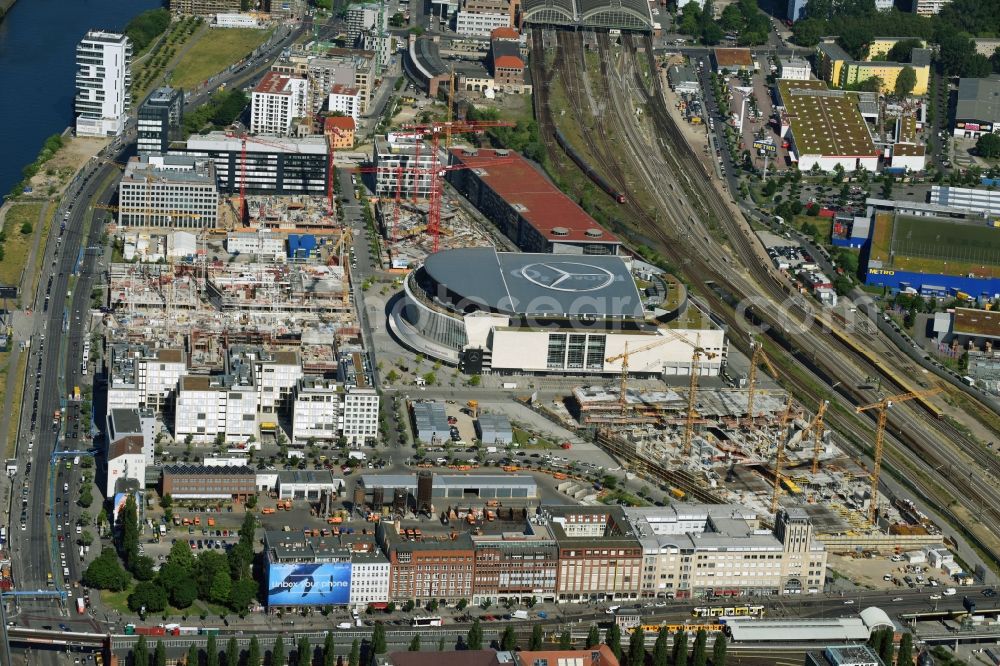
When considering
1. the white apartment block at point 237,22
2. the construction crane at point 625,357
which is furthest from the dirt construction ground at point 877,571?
the white apartment block at point 237,22

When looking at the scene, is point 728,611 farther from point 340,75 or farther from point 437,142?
point 340,75

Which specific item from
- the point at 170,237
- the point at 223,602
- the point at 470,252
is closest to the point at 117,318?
the point at 170,237

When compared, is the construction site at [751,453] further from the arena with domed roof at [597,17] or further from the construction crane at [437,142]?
the arena with domed roof at [597,17]

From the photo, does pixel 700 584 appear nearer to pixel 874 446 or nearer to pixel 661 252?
pixel 874 446

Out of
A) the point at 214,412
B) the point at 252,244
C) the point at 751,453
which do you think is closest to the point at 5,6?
the point at 252,244

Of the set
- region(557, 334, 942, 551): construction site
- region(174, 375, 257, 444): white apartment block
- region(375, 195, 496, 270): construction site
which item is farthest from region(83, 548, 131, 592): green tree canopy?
region(375, 195, 496, 270): construction site
